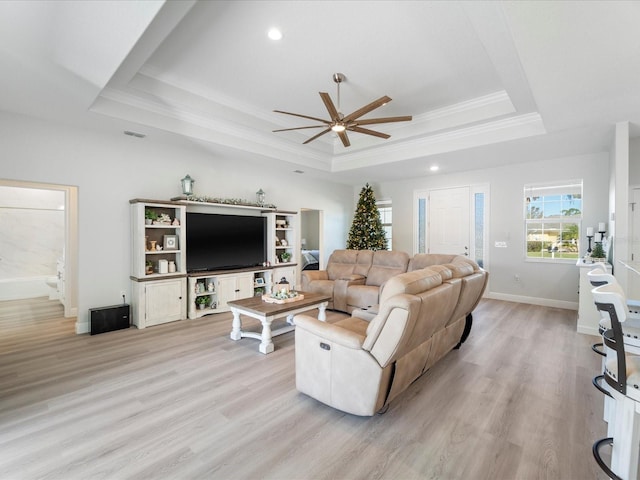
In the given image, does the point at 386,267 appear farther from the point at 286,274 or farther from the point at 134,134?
the point at 134,134

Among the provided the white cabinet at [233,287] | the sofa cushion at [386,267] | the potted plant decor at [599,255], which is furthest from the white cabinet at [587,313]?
the white cabinet at [233,287]

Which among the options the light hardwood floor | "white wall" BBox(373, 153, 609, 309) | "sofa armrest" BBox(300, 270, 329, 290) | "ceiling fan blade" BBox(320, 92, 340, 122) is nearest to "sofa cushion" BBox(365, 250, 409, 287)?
"sofa armrest" BBox(300, 270, 329, 290)

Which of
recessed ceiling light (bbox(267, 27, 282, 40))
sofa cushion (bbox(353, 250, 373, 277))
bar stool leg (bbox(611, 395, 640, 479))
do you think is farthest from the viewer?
sofa cushion (bbox(353, 250, 373, 277))

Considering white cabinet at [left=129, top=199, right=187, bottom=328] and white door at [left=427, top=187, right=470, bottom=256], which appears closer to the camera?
white cabinet at [left=129, top=199, right=187, bottom=328]

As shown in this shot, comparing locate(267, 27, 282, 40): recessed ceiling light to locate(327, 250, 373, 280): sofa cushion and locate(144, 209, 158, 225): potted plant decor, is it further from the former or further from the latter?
locate(327, 250, 373, 280): sofa cushion

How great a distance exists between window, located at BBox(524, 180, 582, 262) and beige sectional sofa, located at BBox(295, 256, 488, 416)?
4356 millimetres

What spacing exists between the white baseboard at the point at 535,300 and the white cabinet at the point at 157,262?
238 inches

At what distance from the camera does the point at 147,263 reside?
4.75 meters

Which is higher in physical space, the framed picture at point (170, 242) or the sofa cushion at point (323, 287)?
the framed picture at point (170, 242)

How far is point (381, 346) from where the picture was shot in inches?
83.1

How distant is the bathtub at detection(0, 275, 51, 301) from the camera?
21.0 ft

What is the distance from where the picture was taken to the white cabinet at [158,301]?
447 cm

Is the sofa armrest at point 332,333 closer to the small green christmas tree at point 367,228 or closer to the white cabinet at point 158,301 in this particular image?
the white cabinet at point 158,301

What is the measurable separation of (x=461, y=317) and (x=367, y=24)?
123 inches
